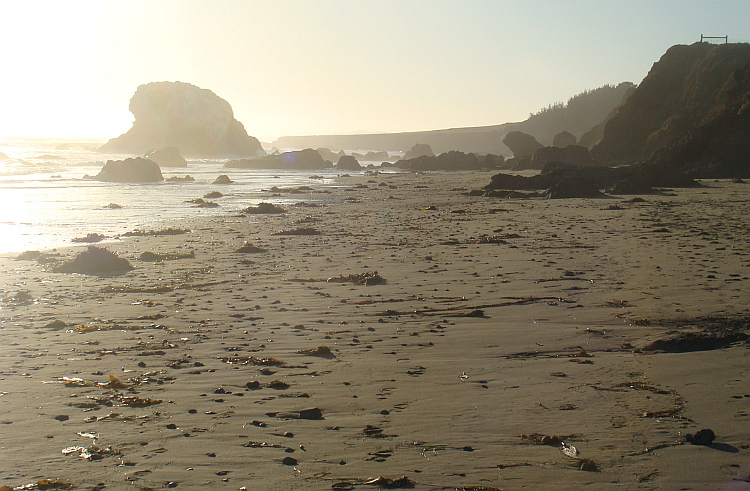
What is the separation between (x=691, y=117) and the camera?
3509cm

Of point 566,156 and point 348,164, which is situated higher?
point 348,164

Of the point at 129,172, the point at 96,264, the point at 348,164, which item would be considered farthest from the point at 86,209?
the point at 348,164

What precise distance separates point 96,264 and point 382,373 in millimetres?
6005

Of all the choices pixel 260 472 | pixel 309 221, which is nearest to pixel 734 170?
pixel 309 221

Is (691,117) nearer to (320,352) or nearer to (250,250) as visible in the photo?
(250,250)

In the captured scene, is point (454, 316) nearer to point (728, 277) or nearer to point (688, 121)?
point (728, 277)

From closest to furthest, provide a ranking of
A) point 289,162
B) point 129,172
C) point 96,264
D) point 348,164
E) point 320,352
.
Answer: point 320,352
point 96,264
point 129,172
point 348,164
point 289,162

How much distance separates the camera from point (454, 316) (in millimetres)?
6180

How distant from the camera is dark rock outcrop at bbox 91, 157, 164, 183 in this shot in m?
34.7

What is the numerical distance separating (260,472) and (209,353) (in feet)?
7.19

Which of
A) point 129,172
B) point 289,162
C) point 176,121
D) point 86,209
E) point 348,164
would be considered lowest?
point 86,209

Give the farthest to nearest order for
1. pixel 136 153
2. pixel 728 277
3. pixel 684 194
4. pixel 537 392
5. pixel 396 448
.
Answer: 1. pixel 136 153
2. pixel 684 194
3. pixel 728 277
4. pixel 537 392
5. pixel 396 448

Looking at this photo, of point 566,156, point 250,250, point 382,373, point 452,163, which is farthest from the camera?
point 452,163

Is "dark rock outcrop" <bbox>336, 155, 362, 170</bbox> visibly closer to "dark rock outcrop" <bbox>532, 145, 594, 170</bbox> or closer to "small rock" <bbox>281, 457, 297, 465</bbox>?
"dark rock outcrop" <bbox>532, 145, 594, 170</bbox>
